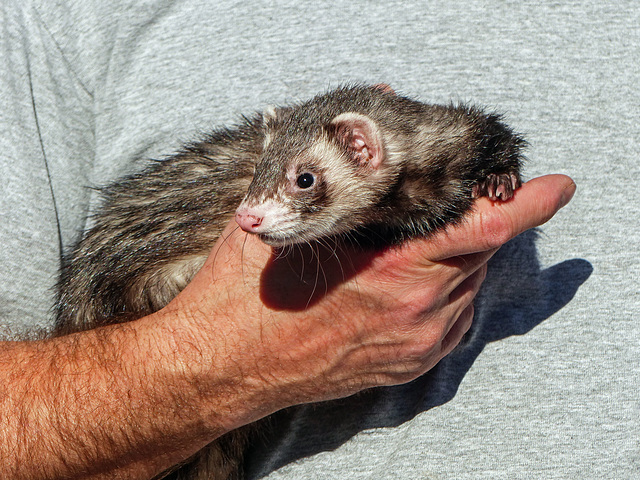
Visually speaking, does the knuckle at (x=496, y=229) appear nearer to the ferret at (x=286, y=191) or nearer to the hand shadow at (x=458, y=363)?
the ferret at (x=286, y=191)

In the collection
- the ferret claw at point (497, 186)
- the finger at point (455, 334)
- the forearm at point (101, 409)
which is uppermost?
the ferret claw at point (497, 186)

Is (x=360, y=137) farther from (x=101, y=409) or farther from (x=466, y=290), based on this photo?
(x=101, y=409)

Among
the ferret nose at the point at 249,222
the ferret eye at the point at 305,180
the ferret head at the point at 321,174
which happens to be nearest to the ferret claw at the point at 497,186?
the ferret head at the point at 321,174

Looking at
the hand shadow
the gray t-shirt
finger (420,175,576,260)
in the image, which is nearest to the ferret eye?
finger (420,175,576,260)

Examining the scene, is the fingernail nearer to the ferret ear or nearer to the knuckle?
the knuckle

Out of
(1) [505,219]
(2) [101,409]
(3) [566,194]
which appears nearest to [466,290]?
(1) [505,219]

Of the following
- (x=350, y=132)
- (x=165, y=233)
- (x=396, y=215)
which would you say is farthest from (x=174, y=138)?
(x=396, y=215)
